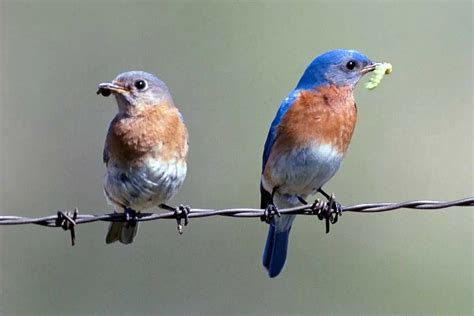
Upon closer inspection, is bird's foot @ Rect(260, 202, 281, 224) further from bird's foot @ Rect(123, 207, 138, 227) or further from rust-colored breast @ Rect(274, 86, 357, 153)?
bird's foot @ Rect(123, 207, 138, 227)

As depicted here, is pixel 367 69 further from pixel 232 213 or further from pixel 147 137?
pixel 232 213

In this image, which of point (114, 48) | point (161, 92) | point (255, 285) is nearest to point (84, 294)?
point (255, 285)

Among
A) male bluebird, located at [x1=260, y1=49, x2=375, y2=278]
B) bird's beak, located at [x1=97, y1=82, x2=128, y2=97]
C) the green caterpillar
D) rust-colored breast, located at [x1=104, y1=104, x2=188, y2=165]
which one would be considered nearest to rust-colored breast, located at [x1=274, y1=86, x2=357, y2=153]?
male bluebird, located at [x1=260, y1=49, x2=375, y2=278]

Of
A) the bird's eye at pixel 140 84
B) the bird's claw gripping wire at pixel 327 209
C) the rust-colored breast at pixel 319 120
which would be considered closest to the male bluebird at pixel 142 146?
the bird's eye at pixel 140 84

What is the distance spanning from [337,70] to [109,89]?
171cm

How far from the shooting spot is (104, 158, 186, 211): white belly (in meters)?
8.27

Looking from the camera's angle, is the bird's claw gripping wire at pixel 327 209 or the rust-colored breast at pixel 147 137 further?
the rust-colored breast at pixel 147 137

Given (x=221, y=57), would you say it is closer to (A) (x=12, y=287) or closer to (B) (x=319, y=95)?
(A) (x=12, y=287)

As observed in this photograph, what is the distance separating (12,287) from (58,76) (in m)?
3.80

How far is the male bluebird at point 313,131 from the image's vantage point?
8539 mm

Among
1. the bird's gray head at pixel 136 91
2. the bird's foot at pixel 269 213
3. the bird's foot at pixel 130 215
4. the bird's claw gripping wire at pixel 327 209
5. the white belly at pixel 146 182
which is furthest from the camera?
the bird's gray head at pixel 136 91

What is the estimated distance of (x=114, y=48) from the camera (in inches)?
603

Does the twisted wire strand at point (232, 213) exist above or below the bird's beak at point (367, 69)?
below

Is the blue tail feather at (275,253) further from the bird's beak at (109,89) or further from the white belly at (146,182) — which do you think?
the bird's beak at (109,89)
